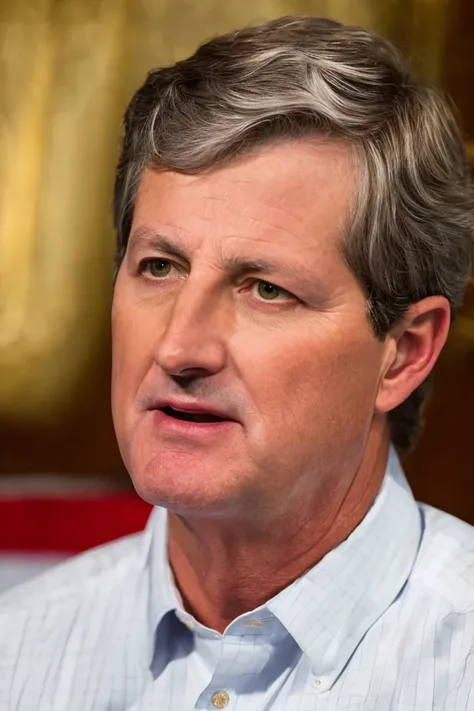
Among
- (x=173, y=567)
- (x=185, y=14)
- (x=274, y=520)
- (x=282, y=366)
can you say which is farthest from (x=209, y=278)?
(x=185, y=14)

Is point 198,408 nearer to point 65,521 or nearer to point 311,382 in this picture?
point 311,382

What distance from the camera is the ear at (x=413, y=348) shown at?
131 centimetres

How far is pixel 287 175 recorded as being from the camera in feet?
3.93

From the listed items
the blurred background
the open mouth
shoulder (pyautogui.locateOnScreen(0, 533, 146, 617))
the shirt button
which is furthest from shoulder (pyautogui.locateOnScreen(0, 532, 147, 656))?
the blurred background

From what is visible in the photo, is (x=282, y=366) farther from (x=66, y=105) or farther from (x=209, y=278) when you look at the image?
(x=66, y=105)

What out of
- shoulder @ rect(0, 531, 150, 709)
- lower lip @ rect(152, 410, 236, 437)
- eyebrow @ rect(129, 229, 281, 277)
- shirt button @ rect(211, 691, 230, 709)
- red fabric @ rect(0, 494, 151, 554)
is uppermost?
eyebrow @ rect(129, 229, 281, 277)

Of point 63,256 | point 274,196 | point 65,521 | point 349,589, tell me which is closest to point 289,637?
point 349,589

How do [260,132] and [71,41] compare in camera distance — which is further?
[71,41]

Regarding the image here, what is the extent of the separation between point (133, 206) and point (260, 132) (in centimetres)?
23

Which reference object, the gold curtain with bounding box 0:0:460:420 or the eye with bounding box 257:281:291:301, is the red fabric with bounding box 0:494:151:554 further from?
the eye with bounding box 257:281:291:301

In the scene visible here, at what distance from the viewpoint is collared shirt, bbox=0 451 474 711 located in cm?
119

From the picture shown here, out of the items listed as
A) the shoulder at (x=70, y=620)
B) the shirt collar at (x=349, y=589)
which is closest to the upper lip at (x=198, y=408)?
the shirt collar at (x=349, y=589)

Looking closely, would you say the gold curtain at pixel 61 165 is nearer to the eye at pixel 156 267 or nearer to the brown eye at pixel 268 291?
the eye at pixel 156 267

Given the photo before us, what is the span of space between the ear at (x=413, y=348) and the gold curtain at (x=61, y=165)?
0.79 m
